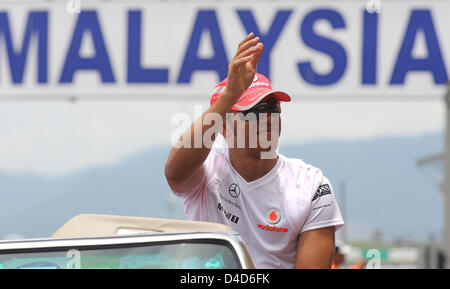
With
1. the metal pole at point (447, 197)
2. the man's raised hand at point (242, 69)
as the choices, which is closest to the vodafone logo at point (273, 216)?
the man's raised hand at point (242, 69)

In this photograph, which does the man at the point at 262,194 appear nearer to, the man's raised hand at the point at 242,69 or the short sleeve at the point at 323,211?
the short sleeve at the point at 323,211

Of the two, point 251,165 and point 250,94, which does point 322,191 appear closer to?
point 251,165

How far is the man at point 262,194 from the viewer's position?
226 cm

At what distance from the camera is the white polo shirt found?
7.45ft

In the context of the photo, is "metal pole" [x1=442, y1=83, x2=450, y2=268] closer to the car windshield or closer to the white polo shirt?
the white polo shirt

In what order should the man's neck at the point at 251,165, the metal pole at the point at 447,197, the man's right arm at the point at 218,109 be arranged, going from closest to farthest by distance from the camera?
the man's right arm at the point at 218,109 → the man's neck at the point at 251,165 → the metal pole at the point at 447,197

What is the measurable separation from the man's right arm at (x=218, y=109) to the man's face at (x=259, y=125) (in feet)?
0.57

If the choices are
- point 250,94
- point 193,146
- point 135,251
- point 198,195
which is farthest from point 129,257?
point 250,94

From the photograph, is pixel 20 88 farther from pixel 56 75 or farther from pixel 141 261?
pixel 141 261

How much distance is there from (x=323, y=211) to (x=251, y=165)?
277 millimetres
